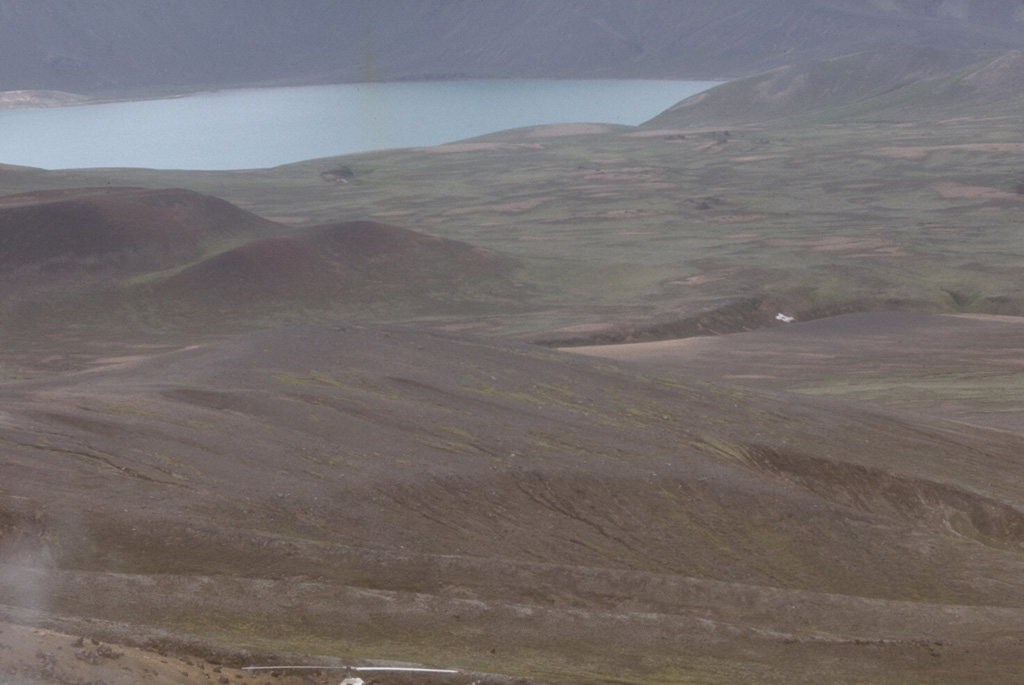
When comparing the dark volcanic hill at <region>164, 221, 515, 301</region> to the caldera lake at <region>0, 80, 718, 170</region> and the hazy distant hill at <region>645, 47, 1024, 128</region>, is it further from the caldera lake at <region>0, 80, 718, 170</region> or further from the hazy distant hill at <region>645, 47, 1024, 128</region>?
the hazy distant hill at <region>645, 47, 1024, 128</region>

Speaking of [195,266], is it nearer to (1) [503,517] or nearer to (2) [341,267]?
(2) [341,267]

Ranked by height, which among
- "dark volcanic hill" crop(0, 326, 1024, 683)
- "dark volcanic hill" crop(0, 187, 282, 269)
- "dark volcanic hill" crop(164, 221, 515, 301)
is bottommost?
"dark volcanic hill" crop(0, 326, 1024, 683)

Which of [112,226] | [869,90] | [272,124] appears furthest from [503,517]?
[869,90]

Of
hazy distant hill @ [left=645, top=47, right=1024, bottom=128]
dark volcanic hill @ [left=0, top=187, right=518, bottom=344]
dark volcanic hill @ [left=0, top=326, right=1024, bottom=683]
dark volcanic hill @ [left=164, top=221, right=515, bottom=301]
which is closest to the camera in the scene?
dark volcanic hill @ [left=0, top=326, right=1024, bottom=683]

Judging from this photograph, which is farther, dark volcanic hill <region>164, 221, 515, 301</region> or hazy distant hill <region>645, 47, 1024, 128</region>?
hazy distant hill <region>645, 47, 1024, 128</region>

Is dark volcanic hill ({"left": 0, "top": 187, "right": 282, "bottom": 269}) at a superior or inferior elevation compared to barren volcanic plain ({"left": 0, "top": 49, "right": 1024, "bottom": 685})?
→ superior

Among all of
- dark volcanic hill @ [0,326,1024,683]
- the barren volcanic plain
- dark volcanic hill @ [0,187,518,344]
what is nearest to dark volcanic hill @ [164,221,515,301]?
dark volcanic hill @ [0,187,518,344]
